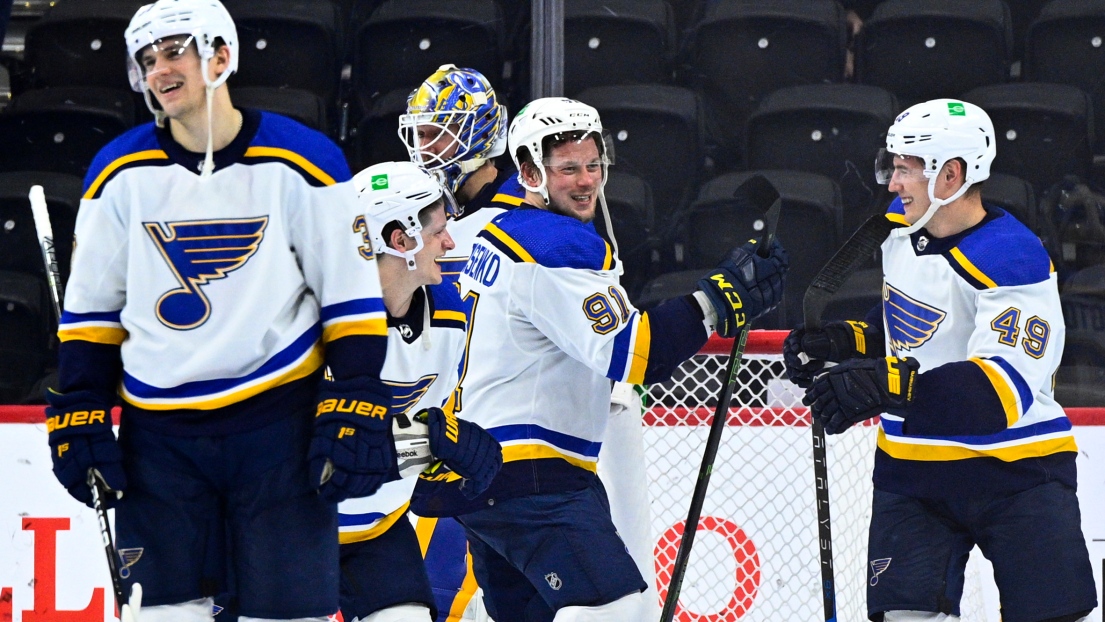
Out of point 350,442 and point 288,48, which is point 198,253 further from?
point 288,48

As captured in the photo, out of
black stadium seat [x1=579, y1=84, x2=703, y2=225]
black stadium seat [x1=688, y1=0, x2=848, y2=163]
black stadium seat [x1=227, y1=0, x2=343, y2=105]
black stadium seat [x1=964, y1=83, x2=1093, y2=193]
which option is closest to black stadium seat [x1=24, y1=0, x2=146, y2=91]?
black stadium seat [x1=227, y1=0, x2=343, y2=105]

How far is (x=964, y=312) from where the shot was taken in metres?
2.72

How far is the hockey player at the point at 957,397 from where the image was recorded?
8.54ft

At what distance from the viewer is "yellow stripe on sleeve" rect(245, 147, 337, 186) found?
2012 mm

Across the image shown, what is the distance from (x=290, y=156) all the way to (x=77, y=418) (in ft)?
1.53

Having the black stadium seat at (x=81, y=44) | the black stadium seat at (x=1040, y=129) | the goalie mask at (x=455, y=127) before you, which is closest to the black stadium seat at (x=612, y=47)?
the black stadium seat at (x=1040, y=129)

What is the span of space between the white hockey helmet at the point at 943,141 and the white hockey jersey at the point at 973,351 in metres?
0.08

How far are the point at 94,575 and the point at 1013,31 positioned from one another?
13.0 ft

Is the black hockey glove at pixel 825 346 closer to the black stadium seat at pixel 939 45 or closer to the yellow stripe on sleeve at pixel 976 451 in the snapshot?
the yellow stripe on sleeve at pixel 976 451

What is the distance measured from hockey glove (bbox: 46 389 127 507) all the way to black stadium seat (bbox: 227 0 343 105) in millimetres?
3343

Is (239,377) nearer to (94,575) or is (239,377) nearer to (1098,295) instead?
(94,575)

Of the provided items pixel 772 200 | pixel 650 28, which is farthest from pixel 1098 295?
pixel 772 200

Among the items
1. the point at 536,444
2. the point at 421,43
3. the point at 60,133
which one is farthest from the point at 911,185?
the point at 60,133

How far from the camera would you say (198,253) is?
6.54 ft
